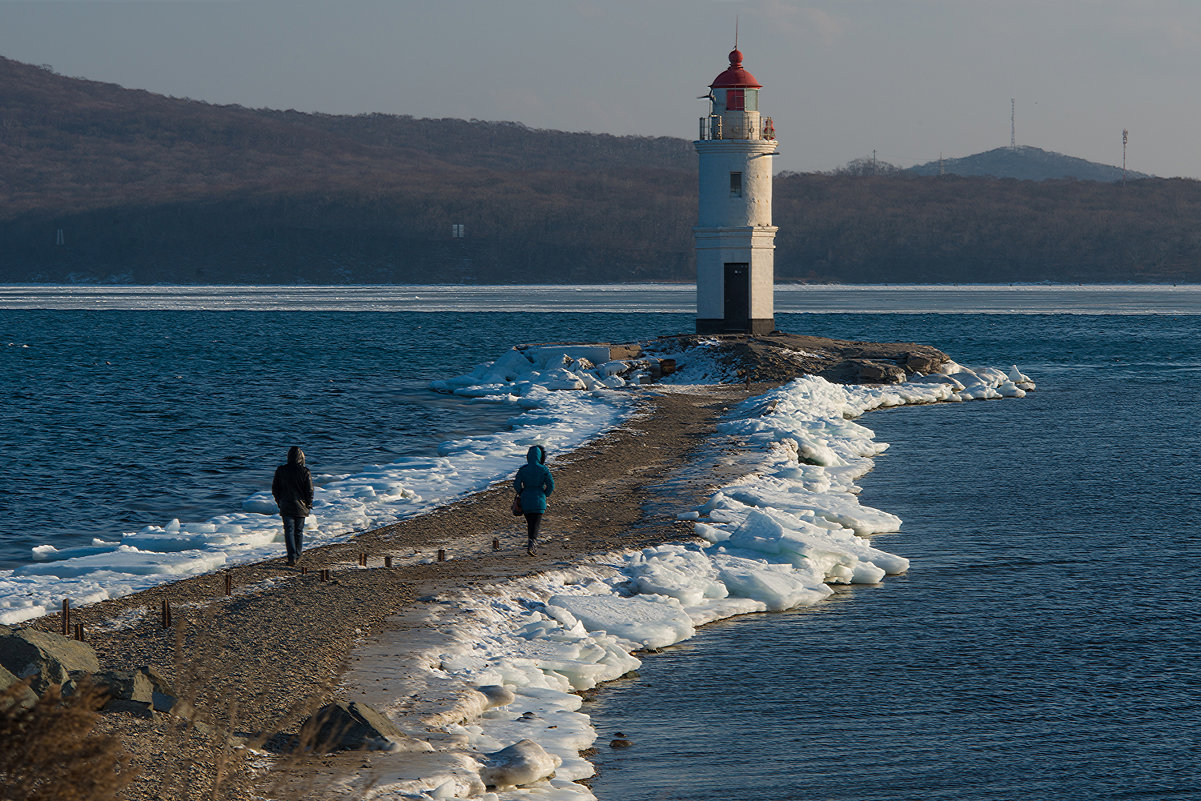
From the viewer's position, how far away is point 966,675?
36.9 ft

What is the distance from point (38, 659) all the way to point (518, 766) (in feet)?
11.0

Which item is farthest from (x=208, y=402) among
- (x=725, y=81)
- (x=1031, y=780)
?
(x=1031, y=780)

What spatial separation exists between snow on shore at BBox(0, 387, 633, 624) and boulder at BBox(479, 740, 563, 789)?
6.14 metres

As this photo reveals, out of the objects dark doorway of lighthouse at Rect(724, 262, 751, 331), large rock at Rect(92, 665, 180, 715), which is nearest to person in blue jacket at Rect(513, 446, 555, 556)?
large rock at Rect(92, 665, 180, 715)

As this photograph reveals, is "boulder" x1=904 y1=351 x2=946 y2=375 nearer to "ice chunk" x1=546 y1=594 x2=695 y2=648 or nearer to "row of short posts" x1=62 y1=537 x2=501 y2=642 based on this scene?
"row of short posts" x1=62 y1=537 x2=501 y2=642

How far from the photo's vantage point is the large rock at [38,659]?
813cm

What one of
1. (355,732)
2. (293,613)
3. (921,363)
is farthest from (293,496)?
(921,363)

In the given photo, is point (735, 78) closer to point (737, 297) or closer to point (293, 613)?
point (737, 297)

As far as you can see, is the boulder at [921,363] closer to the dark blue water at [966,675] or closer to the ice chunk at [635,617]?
the dark blue water at [966,675]

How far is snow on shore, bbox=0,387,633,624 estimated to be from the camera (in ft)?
44.6

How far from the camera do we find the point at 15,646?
27.4 feet

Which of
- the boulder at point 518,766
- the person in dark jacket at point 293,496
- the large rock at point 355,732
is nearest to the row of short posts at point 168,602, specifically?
the person in dark jacket at point 293,496

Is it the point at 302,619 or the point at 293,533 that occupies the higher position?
the point at 293,533

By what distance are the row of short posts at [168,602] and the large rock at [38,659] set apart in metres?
1.55
